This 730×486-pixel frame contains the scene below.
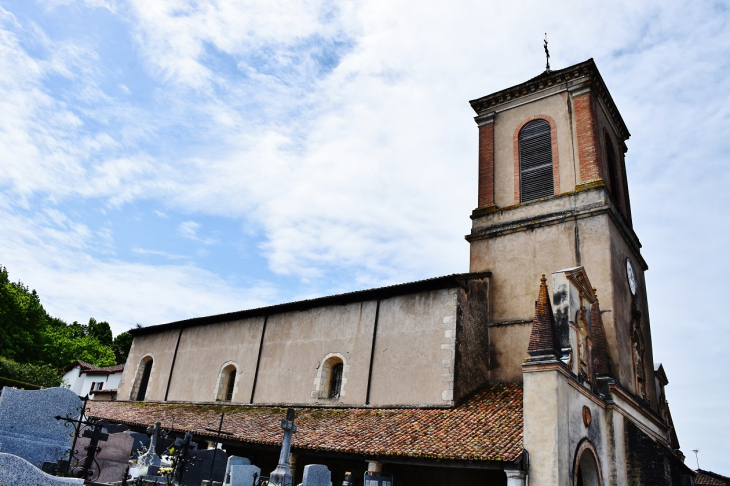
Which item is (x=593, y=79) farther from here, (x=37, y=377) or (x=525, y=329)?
(x=37, y=377)

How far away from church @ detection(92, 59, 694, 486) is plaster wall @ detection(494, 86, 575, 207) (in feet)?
0.17

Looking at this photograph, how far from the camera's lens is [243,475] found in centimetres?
1152

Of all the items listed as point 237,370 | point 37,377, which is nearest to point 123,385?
point 237,370

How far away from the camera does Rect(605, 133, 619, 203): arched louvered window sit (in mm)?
18606

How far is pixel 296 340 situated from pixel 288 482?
949cm

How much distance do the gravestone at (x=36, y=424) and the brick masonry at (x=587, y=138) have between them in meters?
15.7

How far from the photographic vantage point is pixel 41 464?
335 inches

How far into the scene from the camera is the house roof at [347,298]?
15.8 meters

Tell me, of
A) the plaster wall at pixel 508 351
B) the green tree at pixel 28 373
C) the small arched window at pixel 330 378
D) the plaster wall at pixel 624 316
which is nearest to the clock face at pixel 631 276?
the plaster wall at pixel 624 316

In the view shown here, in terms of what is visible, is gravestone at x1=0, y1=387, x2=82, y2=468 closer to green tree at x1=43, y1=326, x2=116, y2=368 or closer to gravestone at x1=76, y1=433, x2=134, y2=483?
gravestone at x1=76, y1=433, x2=134, y2=483

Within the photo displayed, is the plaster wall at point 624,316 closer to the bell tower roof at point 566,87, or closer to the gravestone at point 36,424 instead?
the bell tower roof at point 566,87

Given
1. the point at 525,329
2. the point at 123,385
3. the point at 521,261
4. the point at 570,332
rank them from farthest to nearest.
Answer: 1. the point at 123,385
2. the point at 521,261
3. the point at 525,329
4. the point at 570,332

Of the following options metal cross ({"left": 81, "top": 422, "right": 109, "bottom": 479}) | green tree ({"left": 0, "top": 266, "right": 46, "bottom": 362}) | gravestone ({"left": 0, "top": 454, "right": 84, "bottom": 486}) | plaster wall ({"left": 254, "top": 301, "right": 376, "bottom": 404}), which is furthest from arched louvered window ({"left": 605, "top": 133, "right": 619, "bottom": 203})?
green tree ({"left": 0, "top": 266, "right": 46, "bottom": 362})

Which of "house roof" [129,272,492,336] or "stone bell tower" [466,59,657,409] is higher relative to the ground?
"stone bell tower" [466,59,657,409]
